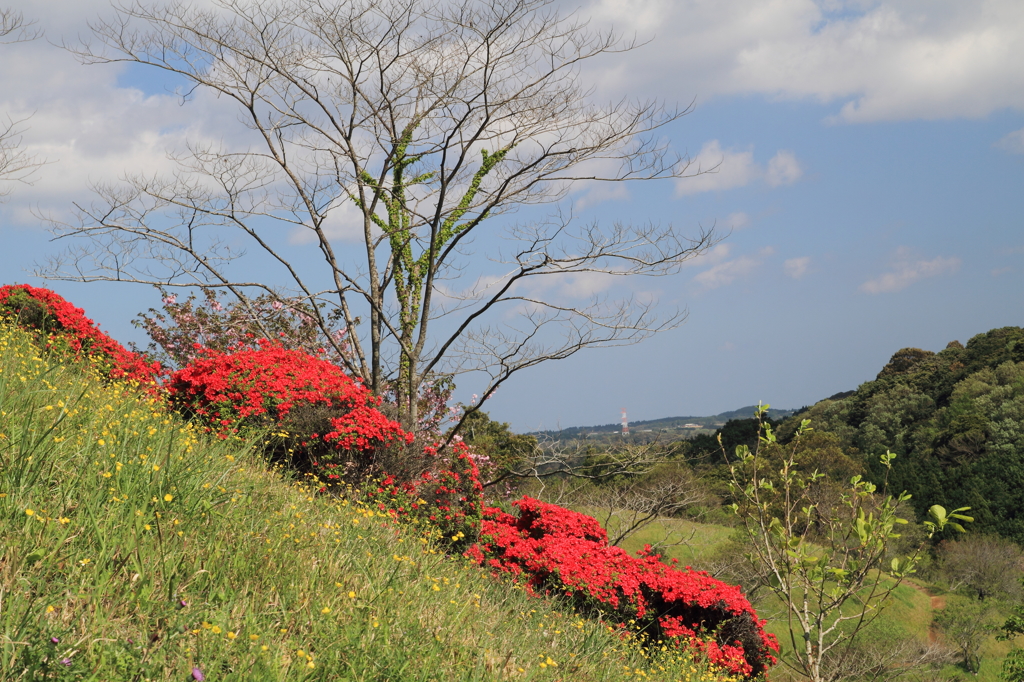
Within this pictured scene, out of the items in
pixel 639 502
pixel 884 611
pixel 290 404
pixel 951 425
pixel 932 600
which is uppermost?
pixel 290 404

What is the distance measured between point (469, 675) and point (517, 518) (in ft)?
28.7

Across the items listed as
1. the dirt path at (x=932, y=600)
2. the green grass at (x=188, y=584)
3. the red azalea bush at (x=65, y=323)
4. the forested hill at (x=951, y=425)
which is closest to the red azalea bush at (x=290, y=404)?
the red azalea bush at (x=65, y=323)

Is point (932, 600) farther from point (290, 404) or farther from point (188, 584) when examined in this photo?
point (188, 584)

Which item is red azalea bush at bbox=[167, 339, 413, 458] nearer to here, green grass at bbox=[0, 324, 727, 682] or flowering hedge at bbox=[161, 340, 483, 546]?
flowering hedge at bbox=[161, 340, 483, 546]

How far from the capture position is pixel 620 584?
10219 millimetres

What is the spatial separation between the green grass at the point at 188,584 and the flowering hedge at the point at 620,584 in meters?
4.64

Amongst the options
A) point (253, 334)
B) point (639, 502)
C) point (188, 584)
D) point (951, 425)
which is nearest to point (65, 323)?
point (253, 334)

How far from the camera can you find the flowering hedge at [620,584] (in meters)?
10.0

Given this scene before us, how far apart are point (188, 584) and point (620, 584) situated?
778 cm

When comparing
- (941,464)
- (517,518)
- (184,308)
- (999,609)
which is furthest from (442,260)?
(941,464)

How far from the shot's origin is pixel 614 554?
35.8 ft

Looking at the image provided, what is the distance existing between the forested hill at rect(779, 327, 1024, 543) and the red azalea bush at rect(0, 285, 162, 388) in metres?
34.5

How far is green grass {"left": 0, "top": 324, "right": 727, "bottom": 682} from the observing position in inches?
117

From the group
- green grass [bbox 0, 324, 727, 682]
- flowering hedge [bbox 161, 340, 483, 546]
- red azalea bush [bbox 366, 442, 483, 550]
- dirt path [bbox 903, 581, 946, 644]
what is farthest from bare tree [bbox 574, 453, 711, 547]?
dirt path [bbox 903, 581, 946, 644]
